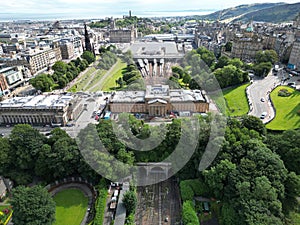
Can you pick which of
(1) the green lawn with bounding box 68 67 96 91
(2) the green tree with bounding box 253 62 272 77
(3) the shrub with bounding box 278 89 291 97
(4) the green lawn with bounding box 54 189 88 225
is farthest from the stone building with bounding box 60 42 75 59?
(3) the shrub with bounding box 278 89 291 97

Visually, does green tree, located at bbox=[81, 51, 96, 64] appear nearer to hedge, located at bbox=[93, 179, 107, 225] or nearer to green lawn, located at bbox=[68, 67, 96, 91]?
green lawn, located at bbox=[68, 67, 96, 91]

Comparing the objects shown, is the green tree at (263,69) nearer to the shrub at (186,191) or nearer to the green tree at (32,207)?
the shrub at (186,191)

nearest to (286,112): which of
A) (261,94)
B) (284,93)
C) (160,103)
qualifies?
(284,93)

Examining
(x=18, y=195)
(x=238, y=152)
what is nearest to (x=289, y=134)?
(x=238, y=152)

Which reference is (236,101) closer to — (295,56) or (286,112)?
(286,112)

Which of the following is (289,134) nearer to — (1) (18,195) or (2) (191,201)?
(2) (191,201)

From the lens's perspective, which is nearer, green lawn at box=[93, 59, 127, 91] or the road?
the road
